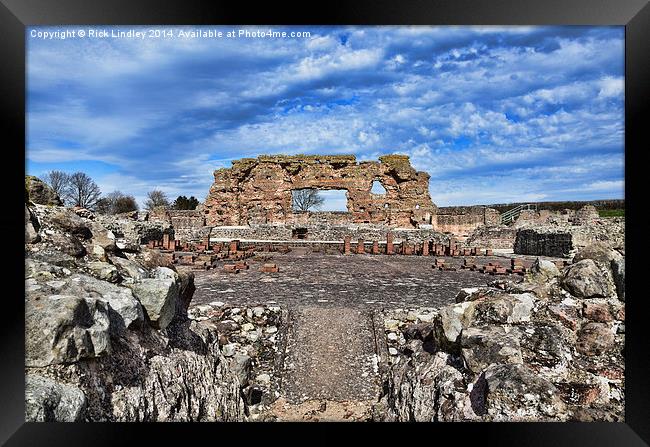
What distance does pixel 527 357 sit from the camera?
129 inches

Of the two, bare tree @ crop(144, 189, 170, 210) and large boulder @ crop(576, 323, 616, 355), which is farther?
bare tree @ crop(144, 189, 170, 210)

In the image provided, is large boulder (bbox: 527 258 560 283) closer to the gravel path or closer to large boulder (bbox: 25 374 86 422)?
the gravel path

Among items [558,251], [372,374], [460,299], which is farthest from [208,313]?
[558,251]

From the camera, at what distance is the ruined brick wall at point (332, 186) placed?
24.6m

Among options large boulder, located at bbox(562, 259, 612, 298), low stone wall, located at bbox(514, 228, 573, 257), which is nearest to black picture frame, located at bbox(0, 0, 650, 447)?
large boulder, located at bbox(562, 259, 612, 298)

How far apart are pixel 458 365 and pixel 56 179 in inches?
1094

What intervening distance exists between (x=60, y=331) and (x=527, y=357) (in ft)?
11.7

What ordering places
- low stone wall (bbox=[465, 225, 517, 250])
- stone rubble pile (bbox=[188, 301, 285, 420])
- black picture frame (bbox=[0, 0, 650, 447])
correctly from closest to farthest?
black picture frame (bbox=[0, 0, 650, 447]), stone rubble pile (bbox=[188, 301, 285, 420]), low stone wall (bbox=[465, 225, 517, 250])

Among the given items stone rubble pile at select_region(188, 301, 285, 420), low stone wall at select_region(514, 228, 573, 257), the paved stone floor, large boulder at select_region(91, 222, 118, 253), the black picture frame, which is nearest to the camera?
the black picture frame

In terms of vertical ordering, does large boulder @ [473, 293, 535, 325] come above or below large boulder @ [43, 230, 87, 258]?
below

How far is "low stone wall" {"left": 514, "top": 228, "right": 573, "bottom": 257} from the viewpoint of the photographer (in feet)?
49.3
